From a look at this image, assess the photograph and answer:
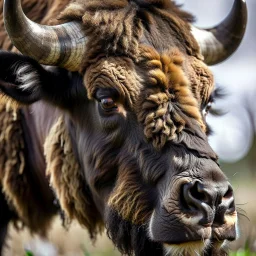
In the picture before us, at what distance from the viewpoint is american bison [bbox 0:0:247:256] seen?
17.4 ft

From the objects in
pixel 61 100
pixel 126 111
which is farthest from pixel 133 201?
pixel 61 100

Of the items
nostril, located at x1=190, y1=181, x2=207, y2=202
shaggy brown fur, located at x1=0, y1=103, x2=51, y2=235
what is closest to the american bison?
nostril, located at x1=190, y1=181, x2=207, y2=202

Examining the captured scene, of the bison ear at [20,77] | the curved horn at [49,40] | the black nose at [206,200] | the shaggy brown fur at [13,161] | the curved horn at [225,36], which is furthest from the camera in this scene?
the shaggy brown fur at [13,161]

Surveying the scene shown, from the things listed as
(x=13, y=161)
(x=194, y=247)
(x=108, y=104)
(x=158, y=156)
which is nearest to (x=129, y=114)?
(x=108, y=104)

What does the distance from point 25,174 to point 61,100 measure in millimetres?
1217

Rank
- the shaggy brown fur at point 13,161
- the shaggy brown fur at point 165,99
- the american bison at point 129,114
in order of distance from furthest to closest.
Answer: the shaggy brown fur at point 13,161, the shaggy brown fur at point 165,99, the american bison at point 129,114

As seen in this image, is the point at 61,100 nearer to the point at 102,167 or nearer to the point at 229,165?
the point at 102,167

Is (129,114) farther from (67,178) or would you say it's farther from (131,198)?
(67,178)

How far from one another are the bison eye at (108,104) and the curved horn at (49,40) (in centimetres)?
48

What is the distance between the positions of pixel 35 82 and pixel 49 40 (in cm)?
42

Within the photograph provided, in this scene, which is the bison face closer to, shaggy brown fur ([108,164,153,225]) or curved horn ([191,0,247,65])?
shaggy brown fur ([108,164,153,225])

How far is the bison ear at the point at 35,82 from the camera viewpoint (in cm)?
614

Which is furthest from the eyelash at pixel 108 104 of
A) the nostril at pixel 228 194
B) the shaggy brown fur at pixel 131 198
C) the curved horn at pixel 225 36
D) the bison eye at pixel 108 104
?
the curved horn at pixel 225 36

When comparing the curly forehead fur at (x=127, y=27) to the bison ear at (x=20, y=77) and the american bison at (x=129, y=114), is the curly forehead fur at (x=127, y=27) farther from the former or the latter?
the bison ear at (x=20, y=77)
